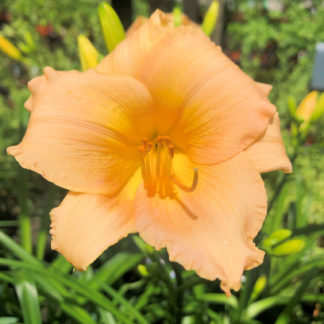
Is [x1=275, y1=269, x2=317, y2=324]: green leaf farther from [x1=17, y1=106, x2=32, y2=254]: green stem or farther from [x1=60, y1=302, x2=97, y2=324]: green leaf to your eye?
[x1=17, y1=106, x2=32, y2=254]: green stem

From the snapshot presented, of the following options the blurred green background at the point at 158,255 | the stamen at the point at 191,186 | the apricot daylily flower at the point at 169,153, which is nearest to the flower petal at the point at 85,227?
the apricot daylily flower at the point at 169,153

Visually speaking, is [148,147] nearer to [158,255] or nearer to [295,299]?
[158,255]

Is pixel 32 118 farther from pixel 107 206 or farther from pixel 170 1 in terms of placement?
pixel 170 1

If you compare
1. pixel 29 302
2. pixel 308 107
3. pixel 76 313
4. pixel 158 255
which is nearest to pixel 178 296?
pixel 158 255

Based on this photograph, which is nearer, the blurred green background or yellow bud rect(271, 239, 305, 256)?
yellow bud rect(271, 239, 305, 256)

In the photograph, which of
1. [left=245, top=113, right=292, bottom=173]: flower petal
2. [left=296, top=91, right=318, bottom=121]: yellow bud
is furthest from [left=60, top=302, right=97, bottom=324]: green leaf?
[left=296, top=91, right=318, bottom=121]: yellow bud

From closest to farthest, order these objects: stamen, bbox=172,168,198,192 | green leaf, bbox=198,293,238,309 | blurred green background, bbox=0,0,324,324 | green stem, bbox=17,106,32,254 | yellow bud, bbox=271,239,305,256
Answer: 1. stamen, bbox=172,168,198,192
2. yellow bud, bbox=271,239,305,256
3. blurred green background, bbox=0,0,324,324
4. green leaf, bbox=198,293,238,309
5. green stem, bbox=17,106,32,254
